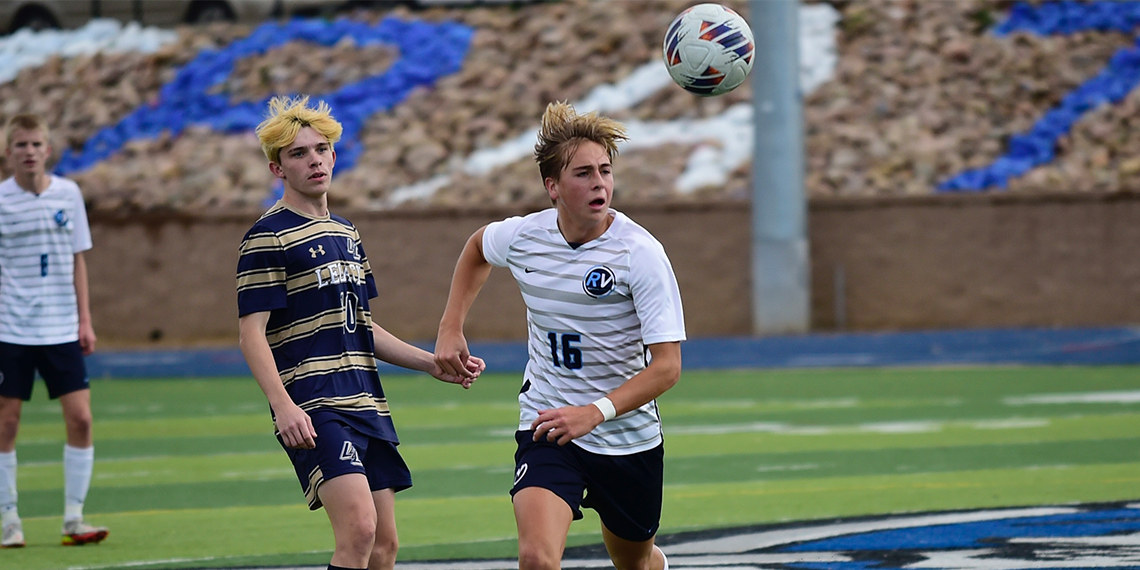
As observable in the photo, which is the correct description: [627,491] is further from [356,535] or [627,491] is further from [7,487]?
[7,487]

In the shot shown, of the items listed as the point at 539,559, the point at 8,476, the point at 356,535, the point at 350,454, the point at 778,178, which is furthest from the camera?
the point at 778,178

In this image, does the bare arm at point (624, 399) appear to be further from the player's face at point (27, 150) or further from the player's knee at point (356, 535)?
the player's face at point (27, 150)

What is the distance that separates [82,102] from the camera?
94.7 ft

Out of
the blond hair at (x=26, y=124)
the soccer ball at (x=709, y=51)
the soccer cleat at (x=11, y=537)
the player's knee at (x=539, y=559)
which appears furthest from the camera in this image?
the soccer cleat at (x=11, y=537)

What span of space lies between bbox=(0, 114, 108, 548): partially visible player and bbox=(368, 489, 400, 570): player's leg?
10.6 feet

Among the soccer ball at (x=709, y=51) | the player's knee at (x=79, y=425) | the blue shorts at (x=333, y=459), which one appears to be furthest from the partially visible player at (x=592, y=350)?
the player's knee at (x=79, y=425)

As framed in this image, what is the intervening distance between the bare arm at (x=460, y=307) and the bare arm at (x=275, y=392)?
2.10 feet

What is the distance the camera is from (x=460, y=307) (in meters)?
5.81

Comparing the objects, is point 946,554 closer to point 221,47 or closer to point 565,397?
point 565,397

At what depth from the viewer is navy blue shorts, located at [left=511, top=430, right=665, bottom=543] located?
5289 mm

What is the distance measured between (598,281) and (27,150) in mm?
4154

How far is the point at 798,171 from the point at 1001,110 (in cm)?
598

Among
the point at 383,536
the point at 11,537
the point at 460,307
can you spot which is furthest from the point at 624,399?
the point at 11,537

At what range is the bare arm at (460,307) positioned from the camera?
222 inches
